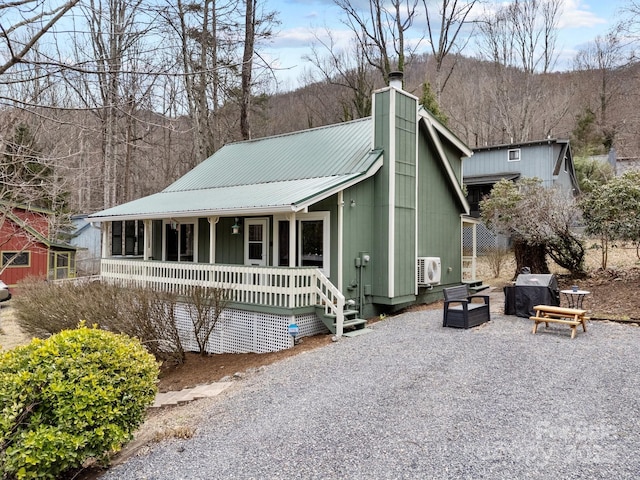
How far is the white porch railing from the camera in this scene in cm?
869

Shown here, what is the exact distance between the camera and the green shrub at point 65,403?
143 inches

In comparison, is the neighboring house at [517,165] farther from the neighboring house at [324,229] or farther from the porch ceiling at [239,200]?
the porch ceiling at [239,200]

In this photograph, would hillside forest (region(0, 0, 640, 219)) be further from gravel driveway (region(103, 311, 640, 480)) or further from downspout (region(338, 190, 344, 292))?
gravel driveway (region(103, 311, 640, 480))

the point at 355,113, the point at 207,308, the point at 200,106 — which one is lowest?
the point at 207,308

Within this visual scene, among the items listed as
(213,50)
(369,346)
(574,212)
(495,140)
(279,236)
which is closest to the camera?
(369,346)

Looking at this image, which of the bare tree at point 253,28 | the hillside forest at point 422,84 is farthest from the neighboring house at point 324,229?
the hillside forest at point 422,84

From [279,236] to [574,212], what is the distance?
8.79 m

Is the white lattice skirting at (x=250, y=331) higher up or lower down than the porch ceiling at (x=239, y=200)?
lower down

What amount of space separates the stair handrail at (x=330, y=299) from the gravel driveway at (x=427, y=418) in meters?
1.16

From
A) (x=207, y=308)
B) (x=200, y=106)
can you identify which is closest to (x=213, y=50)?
(x=200, y=106)

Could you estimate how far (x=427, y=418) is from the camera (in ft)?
15.3

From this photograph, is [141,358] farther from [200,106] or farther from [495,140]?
[495,140]

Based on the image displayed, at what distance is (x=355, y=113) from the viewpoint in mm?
28391

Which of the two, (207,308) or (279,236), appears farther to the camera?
(279,236)
